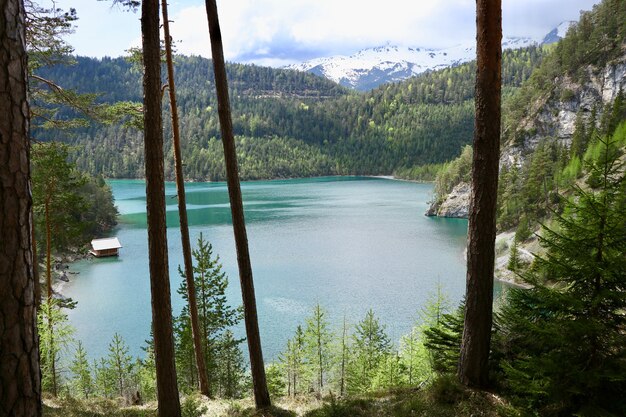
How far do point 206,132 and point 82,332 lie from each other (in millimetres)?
145949

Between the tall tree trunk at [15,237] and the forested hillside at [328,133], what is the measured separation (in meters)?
117

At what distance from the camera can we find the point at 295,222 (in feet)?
168

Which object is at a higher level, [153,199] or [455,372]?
[153,199]

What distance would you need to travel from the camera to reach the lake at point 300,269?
22812 millimetres

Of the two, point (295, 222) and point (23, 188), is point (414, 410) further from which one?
point (295, 222)

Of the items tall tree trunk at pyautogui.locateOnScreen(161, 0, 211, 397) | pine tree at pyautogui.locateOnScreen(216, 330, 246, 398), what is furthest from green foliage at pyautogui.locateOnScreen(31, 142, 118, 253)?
pine tree at pyautogui.locateOnScreen(216, 330, 246, 398)

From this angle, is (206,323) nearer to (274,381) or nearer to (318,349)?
(274,381)

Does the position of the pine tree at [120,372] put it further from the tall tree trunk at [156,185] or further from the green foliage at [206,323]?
the tall tree trunk at [156,185]

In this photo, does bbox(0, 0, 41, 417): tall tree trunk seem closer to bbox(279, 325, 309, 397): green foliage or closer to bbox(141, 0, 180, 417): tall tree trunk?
bbox(141, 0, 180, 417): tall tree trunk

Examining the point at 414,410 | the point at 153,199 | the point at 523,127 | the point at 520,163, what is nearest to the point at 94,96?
the point at 153,199

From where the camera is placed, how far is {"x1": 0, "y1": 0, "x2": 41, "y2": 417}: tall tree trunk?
1454mm

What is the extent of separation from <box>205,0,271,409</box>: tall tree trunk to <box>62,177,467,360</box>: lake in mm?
12038

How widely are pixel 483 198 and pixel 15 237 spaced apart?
13.7ft

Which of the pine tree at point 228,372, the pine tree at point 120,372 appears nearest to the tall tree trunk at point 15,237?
the pine tree at point 228,372
